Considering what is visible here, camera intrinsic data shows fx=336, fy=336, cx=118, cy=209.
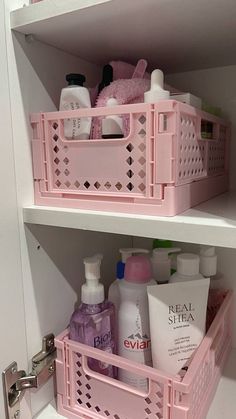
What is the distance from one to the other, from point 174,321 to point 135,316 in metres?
0.06

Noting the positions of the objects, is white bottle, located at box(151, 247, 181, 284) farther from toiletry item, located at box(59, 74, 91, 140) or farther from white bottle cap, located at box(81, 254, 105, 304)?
toiletry item, located at box(59, 74, 91, 140)

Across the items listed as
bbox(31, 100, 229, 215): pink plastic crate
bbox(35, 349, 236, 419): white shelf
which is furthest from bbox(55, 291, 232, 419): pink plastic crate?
bbox(31, 100, 229, 215): pink plastic crate

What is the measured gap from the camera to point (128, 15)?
16.7 inches

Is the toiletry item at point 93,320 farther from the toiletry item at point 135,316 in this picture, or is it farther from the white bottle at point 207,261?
the white bottle at point 207,261

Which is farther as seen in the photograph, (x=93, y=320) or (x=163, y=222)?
(x=93, y=320)

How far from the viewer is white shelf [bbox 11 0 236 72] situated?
0.40m

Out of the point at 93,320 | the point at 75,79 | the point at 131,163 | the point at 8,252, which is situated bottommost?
the point at 93,320

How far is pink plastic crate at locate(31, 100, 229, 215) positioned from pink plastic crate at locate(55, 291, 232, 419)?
215mm

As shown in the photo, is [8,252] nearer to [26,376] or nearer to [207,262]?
[26,376]

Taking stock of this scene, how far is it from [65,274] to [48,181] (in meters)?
0.17

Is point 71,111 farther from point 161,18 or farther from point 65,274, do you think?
point 65,274

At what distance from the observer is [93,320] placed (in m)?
0.53

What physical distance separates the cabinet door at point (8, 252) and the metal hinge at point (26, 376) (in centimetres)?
1

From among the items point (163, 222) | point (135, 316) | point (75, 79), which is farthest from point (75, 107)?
point (135, 316)
